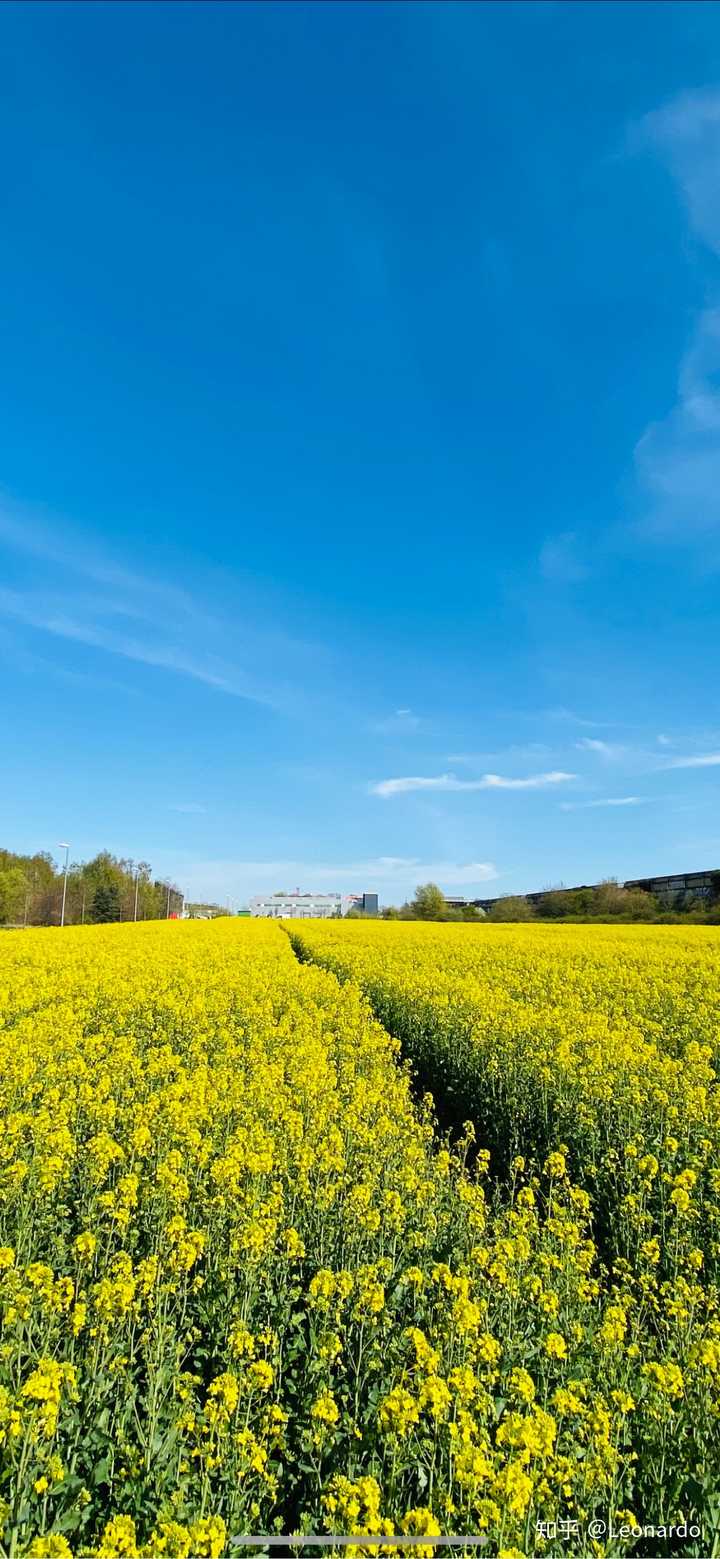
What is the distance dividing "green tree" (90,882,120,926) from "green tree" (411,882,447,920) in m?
37.3

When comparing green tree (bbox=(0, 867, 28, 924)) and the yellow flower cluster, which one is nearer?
the yellow flower cluster

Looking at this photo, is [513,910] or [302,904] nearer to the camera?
[513,910]

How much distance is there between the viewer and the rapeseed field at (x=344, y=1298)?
303cm

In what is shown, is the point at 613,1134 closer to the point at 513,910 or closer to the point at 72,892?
the point at 513,910

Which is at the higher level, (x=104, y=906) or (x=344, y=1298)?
(x=104, y=906)

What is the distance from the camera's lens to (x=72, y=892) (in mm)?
88188

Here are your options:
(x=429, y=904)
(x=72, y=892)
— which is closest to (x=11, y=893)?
(x=72, y=892)

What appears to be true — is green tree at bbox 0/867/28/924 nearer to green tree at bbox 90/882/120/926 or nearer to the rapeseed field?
green tree at bbox 90/882/120/926

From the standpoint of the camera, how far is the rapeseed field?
3034 mm

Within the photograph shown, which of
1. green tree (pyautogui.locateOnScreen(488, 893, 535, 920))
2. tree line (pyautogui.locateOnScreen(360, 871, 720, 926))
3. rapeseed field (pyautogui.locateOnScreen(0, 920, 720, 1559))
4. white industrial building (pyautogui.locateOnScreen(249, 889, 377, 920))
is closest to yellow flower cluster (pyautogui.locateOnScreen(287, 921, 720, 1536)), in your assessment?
rapeseed field (pyautogui.locateOnScreen(0, 920, 720, 1559))

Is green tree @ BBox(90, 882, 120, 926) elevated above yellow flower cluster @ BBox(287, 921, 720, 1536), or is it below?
above

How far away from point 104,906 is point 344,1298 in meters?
91.1

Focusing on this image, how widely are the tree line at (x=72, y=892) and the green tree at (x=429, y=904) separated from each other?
35.6m

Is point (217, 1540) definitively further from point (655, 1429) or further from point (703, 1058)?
point (703, 1058)
